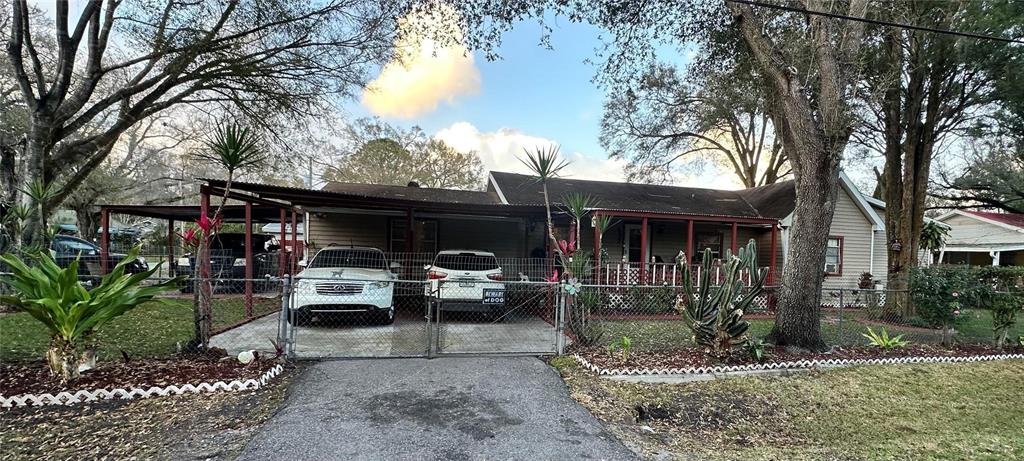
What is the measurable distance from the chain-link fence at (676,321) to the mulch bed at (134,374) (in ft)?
13.7

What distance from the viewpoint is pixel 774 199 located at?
44.7 ft

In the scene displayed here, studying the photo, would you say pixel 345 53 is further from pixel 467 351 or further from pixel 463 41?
pixel 467 351

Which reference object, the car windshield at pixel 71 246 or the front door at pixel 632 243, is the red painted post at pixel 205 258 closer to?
the car windshield at pixel 71 246

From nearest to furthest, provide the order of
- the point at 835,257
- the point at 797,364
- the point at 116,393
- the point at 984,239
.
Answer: the point at 116,393, the point at 797,364, the point at 835,257, the point at 984,239

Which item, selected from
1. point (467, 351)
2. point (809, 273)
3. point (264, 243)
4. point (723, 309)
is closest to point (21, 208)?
point (264, 243)

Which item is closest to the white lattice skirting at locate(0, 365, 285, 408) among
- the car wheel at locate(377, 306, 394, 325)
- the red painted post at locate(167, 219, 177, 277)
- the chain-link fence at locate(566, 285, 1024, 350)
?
the car wheel at locate(377, 306, 394, 325)

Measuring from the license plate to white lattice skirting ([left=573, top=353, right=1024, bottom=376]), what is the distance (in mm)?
2253

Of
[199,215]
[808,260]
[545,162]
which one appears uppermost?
[545,162]

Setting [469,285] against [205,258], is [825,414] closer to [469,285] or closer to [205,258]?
[469,285]

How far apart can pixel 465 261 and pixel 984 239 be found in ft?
84.9

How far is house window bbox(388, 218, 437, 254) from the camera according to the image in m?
12.6

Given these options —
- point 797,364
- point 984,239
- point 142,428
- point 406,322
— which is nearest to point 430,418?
point 142,428

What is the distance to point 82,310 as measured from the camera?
3912 millimetres

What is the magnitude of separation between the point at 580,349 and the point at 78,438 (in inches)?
200
